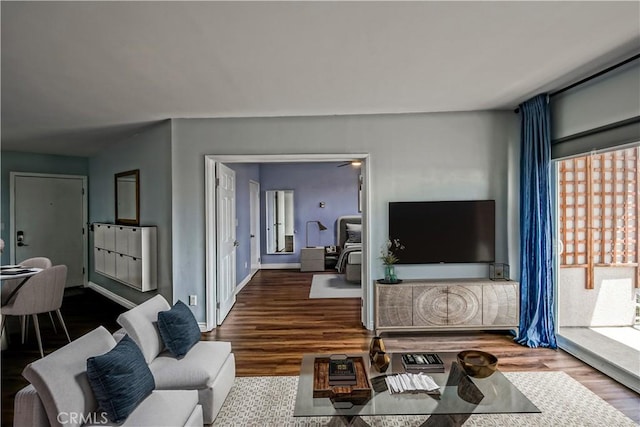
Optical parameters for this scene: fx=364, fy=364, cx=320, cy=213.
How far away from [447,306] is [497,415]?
1450mm

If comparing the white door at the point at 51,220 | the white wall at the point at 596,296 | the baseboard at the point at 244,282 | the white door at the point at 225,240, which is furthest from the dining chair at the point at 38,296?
the white wall at the point at 596,296

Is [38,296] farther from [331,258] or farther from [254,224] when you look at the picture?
[331,258]

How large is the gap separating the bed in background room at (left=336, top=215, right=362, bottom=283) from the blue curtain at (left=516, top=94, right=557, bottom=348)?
327 cm

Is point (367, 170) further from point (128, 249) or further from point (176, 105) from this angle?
point (128, 249)

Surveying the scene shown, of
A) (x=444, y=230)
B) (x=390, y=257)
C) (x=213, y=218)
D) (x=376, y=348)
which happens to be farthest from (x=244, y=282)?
(x=376, y=348)

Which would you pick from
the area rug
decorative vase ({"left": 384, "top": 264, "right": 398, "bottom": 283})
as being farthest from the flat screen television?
the area rug

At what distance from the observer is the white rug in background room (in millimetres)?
5977

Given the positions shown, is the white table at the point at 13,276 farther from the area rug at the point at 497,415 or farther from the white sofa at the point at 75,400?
the area rug at the point at 497,415

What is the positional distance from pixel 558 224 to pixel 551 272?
0.50 m

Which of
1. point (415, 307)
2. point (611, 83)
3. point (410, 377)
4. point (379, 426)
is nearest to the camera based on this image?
point (410, 377)

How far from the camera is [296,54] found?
8.54ft

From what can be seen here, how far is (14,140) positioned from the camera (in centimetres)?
539

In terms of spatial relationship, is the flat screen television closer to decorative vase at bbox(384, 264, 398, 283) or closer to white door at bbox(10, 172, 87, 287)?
decorative vase at bbox(384, 264, 398, 283)

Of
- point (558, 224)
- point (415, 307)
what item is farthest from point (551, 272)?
point (415, 307)
